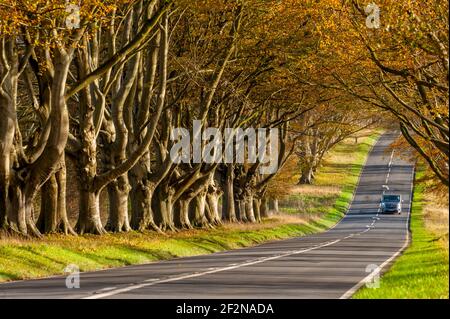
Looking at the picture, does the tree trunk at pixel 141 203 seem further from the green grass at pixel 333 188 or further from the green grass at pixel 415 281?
the green grass at pixel 333 188

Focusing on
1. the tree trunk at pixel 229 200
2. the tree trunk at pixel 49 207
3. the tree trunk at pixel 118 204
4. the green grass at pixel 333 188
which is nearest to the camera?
the tree trunk at pixel 49 207

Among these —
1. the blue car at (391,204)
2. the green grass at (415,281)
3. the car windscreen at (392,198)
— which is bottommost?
the blue car at (391,204)

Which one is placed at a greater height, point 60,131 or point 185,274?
point 60,131

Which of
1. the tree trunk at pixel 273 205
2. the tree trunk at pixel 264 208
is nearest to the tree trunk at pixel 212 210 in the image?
the tree trunk at pixel 264 208

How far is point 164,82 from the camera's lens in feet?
121

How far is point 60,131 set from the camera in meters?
→ 30.2

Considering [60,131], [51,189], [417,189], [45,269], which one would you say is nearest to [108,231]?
[51,189]

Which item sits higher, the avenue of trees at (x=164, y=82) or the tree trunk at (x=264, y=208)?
the avenue of trees at (x=164, y=82)

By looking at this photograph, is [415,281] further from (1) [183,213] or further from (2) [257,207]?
(2) [257,207]

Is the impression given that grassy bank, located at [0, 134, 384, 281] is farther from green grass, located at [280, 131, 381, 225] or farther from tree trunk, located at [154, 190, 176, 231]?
green grass, located at [280, 131, 381, 225]

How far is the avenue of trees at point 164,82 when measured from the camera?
2833 cm

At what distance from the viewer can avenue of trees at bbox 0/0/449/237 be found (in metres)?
28.3
